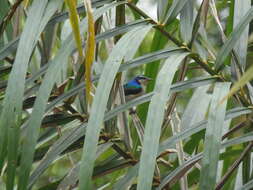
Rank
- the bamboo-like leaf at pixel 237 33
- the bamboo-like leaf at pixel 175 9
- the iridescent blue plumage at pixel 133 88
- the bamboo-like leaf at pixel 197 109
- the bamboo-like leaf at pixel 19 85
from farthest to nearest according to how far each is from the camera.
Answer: the iridescent blue plumage at pixel 133 88
the bamboo-like leaf at pixel 197 109
the bamboo-like leaf at pixel 175 9
the bamboo-like leaf at pixel 237 33
the bamboo-like leaf at pixel 19 85

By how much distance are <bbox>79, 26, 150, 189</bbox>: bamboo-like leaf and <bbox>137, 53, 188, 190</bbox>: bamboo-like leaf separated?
109 mm

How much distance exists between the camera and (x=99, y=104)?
1.48 metres

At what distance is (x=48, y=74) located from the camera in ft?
5.13

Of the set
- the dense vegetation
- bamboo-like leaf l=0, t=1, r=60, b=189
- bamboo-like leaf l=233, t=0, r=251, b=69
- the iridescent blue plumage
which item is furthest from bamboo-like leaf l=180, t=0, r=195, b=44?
the iridescent blue plumage

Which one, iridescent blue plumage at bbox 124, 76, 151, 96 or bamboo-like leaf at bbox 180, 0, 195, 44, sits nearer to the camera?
bamboo-like leaf at bbox 180, 0, 195, 44

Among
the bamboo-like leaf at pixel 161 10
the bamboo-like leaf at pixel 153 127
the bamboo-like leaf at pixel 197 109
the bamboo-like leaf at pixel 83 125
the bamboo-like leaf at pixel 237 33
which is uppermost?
the bamboo-like leaf at pixel 161 10

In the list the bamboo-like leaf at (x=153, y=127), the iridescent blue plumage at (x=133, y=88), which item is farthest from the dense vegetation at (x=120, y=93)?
the iridescent blue plumage at (x=133, y=88)

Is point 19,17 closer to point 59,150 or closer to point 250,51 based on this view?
point 59,150

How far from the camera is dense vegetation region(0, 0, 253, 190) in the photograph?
144 centimetres

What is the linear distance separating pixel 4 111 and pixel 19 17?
57cm

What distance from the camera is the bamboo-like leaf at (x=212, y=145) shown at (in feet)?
4.49

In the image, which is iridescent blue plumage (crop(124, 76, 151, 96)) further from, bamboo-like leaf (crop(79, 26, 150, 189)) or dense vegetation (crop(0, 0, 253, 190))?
bamboo-like leaf (crop(79, 26, 150, 189))

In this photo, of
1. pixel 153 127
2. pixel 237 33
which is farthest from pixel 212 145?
pixel 237 33

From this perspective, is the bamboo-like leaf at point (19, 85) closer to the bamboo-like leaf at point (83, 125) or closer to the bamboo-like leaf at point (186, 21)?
the bamboo-like leaf at point (83, 125)
